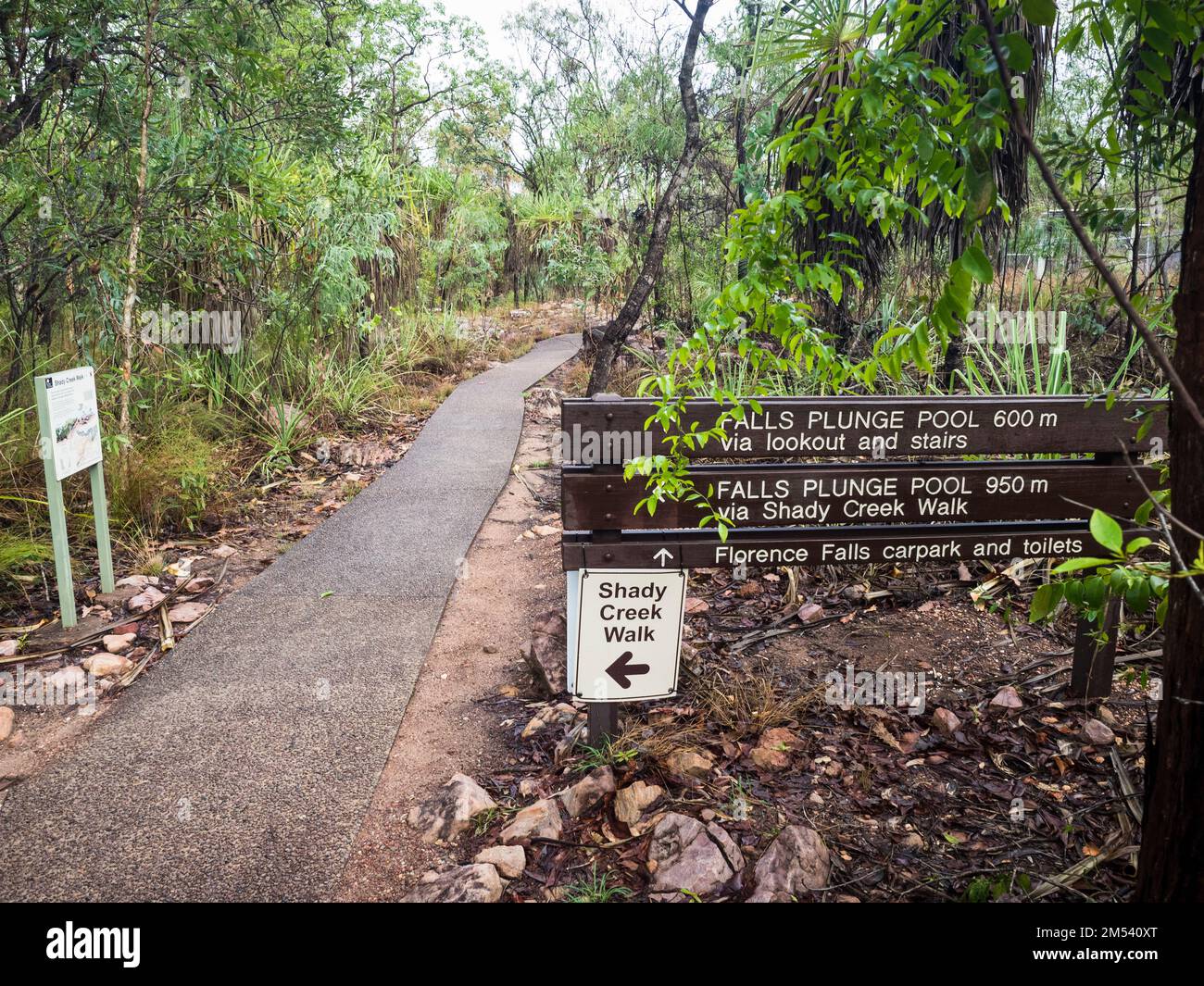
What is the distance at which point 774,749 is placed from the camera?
333 cm

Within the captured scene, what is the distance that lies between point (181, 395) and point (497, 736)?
209 inches

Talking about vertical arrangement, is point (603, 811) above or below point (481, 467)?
below

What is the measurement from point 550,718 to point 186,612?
2450 mm

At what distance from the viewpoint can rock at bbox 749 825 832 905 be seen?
252 cm

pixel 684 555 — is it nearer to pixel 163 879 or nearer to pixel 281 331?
pixel 163 879

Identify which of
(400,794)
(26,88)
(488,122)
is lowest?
(400,794)

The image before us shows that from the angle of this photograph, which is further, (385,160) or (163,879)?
(385,160)

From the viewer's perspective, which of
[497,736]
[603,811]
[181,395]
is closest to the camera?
[603,811]

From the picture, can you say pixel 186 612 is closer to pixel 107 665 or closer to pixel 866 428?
pixel 107 665

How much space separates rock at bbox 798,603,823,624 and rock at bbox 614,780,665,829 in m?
1.68

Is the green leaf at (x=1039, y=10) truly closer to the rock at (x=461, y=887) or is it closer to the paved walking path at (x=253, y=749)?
the rock at (x=461, y=887)

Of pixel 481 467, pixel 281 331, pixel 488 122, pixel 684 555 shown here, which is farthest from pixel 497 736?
pixel 488 122

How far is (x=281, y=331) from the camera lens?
28.7 feet

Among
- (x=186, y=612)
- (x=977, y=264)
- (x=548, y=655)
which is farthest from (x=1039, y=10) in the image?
(x=186, y=612)
